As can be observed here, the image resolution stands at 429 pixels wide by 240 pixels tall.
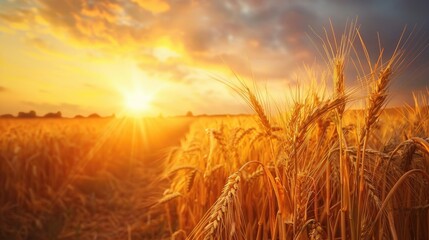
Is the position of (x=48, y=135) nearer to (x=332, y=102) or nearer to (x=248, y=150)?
(x=248, y=150)

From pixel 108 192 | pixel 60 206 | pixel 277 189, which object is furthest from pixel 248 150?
pixel 108 192

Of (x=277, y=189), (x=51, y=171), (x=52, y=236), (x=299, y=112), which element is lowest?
(x=52, y=236)

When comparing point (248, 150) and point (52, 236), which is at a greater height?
point (248, 150)

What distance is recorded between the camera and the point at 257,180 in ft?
9.47

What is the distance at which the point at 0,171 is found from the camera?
185 inches

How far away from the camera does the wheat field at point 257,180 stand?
4.81ft

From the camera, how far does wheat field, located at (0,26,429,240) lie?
147 cm

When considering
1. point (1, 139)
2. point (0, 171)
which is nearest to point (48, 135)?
point (1, 139)

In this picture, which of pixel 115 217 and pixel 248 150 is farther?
pixel 115 217

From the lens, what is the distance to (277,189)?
1451 mm

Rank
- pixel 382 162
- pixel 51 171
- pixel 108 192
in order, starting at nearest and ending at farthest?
pixel 382 162 → pixel 51 171 → pixel 108 192

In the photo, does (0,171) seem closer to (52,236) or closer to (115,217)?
(52,236)

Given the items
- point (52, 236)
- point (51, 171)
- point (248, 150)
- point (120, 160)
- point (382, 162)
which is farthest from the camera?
point (120, 160)

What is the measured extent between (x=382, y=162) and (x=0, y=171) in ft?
16.5
